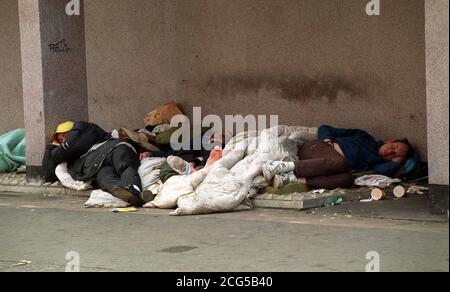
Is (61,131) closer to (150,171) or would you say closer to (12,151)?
(150,171)

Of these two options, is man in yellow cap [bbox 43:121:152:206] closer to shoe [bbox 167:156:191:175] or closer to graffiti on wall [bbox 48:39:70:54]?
shoe [bbox 167:156:191:175]

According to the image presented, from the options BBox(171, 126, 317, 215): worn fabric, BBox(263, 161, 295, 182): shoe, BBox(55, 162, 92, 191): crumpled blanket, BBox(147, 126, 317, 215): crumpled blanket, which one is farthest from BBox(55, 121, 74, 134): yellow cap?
BBox(263, 161, 295, 182): shoe

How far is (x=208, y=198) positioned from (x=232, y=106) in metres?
3.37

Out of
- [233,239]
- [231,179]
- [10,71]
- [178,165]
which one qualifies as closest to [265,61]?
[178,165]

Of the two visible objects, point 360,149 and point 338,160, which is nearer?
point 338,160

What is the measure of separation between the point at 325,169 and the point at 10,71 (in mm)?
6450

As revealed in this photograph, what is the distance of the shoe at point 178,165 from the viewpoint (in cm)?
1001

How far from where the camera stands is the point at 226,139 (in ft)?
38.2

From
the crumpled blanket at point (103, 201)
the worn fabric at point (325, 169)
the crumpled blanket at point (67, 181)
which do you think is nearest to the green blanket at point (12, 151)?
the crumpled blanket at point (67, 181)

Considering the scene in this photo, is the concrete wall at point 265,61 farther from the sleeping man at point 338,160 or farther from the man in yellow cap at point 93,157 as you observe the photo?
the man in yellow cap at point 93,157

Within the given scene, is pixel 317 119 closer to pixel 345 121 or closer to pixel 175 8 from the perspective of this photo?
pixel 345 121

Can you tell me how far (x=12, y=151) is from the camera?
12281 millimetres

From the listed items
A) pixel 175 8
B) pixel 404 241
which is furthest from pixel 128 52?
pixel 404 241
